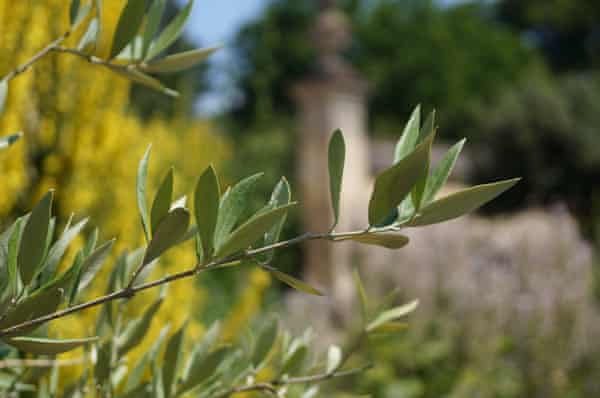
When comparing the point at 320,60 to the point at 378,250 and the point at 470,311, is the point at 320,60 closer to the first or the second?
the point at 378,250

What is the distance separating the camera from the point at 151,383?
503mm

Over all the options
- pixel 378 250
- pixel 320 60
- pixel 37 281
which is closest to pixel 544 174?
pixel 320 60

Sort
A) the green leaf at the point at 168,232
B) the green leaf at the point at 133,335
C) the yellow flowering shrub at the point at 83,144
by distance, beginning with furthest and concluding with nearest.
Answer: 1. the yellow flowering shrub at the point at 83,144
2. the green leaf at the point at 133,335
3. the green leaf at the point at 168,232

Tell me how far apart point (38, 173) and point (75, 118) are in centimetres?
13

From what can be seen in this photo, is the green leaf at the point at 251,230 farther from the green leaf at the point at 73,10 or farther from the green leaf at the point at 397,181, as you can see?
the green leaf at the point at 73,10

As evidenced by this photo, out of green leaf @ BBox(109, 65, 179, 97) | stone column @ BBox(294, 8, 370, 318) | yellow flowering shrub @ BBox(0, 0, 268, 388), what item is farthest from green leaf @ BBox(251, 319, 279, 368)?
stone column @ BBox(294, 8, 370, 318)

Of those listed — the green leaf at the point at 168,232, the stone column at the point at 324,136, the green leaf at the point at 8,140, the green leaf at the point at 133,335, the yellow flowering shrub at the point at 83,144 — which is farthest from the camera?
the stone column at the point at 324,136

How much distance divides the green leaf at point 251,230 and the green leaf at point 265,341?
23 centimetres

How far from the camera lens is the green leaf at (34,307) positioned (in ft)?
1.03

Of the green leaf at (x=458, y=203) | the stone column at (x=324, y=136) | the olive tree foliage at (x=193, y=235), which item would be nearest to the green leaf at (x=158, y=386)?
the olive tree foliage at (x=193, y=235)

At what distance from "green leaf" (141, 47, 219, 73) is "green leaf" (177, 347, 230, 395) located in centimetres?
20

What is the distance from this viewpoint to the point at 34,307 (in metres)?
0.32

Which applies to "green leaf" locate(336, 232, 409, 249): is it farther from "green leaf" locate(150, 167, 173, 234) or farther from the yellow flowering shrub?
the yellow flowering shrub

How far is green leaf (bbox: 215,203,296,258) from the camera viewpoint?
299 millimetres
